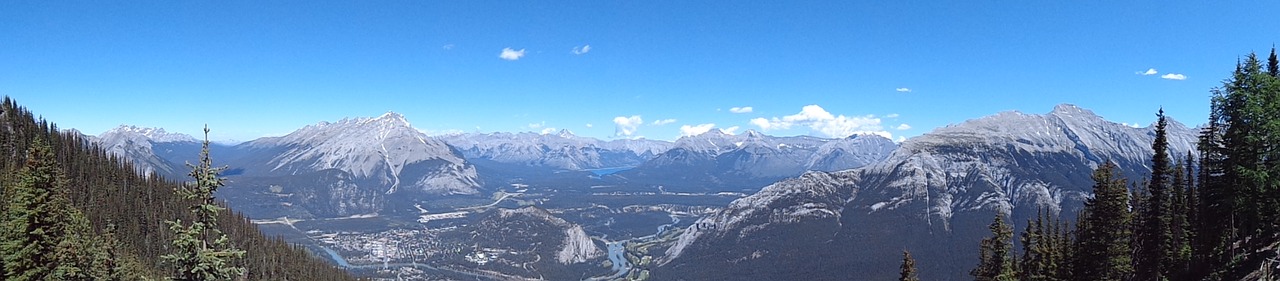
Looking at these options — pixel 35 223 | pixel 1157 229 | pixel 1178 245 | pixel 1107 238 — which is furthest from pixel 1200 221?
pixel 35 223

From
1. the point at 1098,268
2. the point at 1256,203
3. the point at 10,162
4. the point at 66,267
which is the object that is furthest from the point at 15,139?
the point at 1256,203

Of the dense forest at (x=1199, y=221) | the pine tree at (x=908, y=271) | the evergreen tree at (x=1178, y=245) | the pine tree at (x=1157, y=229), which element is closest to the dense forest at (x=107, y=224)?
the pine tree at (x=908, y=271)

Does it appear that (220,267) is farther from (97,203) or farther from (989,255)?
(97,203)

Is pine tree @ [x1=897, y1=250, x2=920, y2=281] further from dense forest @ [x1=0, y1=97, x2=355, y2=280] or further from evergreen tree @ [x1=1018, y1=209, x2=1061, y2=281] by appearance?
dense forest @ [x1=0, y1=97, x2=355, y2=280]

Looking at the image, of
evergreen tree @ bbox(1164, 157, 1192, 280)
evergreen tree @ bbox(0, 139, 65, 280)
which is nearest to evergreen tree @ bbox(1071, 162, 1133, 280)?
evergreen tree @ bbox(1164, 157, 1192, 280)

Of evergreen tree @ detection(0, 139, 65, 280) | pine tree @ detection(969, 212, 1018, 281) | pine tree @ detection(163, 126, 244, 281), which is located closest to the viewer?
pine tree @ detection(163, 126, 244, 281)

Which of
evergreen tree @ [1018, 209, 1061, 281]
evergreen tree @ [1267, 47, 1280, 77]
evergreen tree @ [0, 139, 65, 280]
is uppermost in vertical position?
evergreen tree @ [1267, 47, 1280, 77]

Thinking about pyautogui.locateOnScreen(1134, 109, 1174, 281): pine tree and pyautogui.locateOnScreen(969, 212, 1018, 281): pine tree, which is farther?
pyautogui.locateOnScreen(1134, 109, 1174, 281): pine tree
